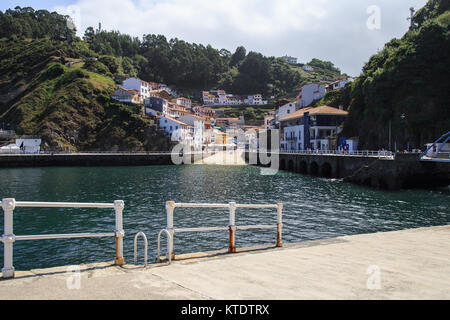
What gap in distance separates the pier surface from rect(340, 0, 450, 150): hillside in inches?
2005

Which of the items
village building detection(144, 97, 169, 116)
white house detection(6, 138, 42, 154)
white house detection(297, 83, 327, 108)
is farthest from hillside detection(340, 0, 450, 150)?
white house detection(6, 138, 42, 154)

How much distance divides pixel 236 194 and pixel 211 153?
253 feet

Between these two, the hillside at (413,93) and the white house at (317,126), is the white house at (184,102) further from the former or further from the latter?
the hillside at (413,93)

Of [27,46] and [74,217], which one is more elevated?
[27,46]

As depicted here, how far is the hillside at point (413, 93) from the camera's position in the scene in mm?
54750

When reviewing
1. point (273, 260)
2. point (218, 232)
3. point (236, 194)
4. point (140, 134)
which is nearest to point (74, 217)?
point (218, 232)

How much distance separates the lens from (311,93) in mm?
108938

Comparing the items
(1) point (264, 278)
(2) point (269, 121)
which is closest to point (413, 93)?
(1) point (264, 278)

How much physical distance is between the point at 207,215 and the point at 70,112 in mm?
91775

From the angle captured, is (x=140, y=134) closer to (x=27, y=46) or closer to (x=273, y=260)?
(x=27, y=46)

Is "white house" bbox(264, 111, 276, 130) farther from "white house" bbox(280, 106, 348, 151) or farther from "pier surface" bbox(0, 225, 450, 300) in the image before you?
"pier surface" bbox(0, 225, 450, 300)

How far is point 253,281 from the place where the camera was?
6965mm

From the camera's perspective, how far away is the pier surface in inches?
244

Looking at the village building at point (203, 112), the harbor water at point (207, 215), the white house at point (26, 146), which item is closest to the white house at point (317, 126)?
the harbor water at point (207, 215)
